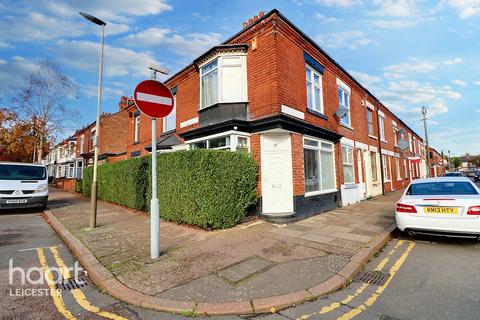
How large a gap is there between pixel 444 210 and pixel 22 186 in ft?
48.3

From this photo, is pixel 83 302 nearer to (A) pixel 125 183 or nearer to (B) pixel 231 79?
(B) pixel 231 79

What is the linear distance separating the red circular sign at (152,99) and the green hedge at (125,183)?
558 cm

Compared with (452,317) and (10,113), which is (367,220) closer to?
(452,317)

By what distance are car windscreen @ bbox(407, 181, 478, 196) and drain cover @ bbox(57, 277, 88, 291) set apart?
736 cm

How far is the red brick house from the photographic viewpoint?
846 centimetres

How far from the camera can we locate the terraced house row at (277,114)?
8461 millimetres

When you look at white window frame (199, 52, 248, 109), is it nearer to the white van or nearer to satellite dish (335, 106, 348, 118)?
satellite dish (335, 106, 348, 118)

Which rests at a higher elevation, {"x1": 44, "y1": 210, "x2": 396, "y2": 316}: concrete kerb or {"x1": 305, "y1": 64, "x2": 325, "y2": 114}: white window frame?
{"x1": 305, "y1": 64, "x2": 325, "y2": 114}: white window frame

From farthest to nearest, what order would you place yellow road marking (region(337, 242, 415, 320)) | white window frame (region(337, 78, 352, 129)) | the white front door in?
white window frame (region(337, 78, 352, 129))
the white front door
yellow road marking (region(337, 242, 415, 320))

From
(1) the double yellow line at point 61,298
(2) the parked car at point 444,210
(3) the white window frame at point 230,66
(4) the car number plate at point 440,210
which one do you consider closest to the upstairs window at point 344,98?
(3) the white window frame at point 230,66

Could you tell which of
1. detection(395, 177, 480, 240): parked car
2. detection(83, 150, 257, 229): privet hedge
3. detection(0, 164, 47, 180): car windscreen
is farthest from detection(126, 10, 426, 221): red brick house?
detection(0, 164, 47, 180): car windscreen

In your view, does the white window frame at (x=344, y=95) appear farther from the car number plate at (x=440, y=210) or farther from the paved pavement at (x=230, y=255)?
the car number plate at (x=440, y=210)

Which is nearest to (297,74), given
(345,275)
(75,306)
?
(345,275)

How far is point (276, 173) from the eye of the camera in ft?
28.0
